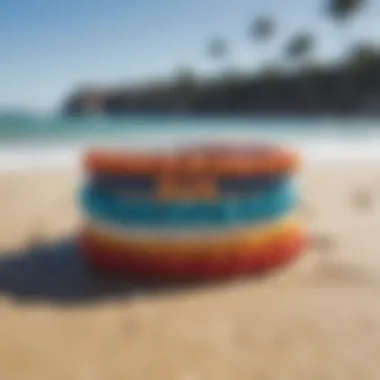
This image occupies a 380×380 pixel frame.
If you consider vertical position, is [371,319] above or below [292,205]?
below

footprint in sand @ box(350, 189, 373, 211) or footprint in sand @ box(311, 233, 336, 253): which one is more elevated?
footprint in sand @ box(350, 189, 373, 211)

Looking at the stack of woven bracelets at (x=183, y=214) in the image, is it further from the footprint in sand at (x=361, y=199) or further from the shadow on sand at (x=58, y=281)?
the footprint in sand at (x=361, y=199)

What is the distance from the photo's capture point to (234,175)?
436 cm

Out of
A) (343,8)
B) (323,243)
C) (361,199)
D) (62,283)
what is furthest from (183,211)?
(343,8)

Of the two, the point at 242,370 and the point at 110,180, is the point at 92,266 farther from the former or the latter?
the point at 242,370

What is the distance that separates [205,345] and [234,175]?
1.42m

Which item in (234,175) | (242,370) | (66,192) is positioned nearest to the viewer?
(242,370)

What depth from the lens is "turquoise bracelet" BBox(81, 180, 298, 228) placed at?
4293mm

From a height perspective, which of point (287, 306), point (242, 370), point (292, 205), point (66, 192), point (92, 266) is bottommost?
point (242, 370)

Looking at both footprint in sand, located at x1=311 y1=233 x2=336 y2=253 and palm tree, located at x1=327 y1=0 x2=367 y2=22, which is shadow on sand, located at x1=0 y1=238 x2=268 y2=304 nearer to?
footprint in sand, located at x1=311 y1=233 x2=336 y2=253

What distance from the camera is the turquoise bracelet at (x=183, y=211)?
169 inches

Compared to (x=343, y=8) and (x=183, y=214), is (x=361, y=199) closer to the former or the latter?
(x=183, y=214)

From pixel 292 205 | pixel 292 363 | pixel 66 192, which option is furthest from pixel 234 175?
pixel 66 192

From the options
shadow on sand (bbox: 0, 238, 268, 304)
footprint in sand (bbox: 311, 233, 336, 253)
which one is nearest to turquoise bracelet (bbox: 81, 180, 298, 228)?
shadow on sand (bbox: 0, 238, 268, 304)
